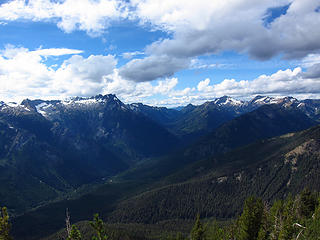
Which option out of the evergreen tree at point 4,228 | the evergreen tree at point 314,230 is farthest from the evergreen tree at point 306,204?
the evergreen tree at point 4,228

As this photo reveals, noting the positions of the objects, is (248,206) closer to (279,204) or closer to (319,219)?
(319,219)

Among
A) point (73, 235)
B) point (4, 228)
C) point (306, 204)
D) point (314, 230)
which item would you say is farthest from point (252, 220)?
point (4, 228)

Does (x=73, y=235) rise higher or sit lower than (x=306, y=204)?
higher

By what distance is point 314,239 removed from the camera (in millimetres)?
74375

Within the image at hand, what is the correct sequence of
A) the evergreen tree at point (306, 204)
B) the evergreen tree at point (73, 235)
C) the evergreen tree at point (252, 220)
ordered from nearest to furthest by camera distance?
1. the evergreen tree at point (73, 235)
2. the evergreen tree at point (252, 220)
3. the evergreen tree at point (306, 204)

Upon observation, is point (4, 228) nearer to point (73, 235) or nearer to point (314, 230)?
point (73, 235)

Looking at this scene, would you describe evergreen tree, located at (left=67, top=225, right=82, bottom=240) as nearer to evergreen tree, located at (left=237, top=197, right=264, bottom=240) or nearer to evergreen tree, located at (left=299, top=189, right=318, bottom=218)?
evergreen tree, located at (left=237, top=197, right=264, bottom=240)

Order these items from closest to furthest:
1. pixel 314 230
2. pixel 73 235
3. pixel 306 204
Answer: pixel 73 235
pixel 314 230
pixel 306 204

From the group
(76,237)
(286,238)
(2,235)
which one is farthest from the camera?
(286,238)

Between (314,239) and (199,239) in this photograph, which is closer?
(314,239)

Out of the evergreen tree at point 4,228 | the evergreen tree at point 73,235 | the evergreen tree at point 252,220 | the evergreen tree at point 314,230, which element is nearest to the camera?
the evergreen tree at point 4,228

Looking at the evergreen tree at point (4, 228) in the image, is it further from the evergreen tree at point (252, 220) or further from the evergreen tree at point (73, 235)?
the evergreen tree at point (252, 220)

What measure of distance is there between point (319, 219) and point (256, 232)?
29.8 meters

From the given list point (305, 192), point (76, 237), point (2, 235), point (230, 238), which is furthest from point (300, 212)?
point (2, 235)
